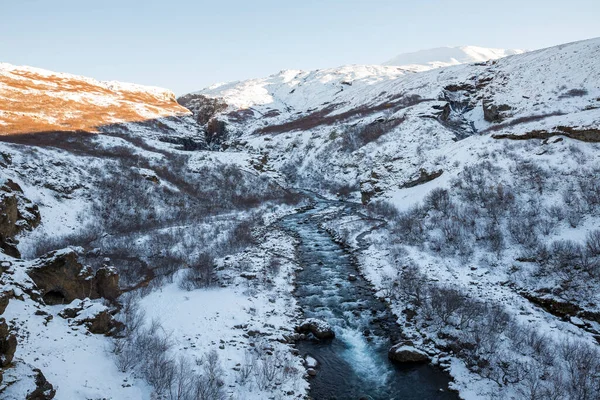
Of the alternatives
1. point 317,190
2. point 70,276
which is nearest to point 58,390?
point 70,276

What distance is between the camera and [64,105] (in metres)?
54.2

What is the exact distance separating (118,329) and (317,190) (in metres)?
34.0

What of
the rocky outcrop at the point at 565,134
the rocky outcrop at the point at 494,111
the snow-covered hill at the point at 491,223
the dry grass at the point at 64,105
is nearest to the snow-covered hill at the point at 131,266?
the dry grass at the point at 64,105

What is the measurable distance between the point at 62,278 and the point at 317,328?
28.3ft

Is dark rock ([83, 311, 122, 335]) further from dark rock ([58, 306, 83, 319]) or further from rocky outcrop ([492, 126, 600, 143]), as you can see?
rocky outcrop ([492, 126, 600, 143])

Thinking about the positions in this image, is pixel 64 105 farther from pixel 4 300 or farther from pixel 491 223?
Answer: pixel 491 223

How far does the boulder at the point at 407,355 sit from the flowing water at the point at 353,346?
0.66 ft

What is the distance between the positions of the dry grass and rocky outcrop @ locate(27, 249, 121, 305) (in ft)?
116

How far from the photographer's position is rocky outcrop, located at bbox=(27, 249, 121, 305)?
33.0 feet

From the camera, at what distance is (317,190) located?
140ft

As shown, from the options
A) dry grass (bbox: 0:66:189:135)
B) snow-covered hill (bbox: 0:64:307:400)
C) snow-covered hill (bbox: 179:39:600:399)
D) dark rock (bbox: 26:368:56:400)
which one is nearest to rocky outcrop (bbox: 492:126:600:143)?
snow-covered hill (bbox: 179:39:600:399)

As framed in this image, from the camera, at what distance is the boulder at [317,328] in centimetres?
1150

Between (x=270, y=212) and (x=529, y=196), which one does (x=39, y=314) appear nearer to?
(x=529, y=196)

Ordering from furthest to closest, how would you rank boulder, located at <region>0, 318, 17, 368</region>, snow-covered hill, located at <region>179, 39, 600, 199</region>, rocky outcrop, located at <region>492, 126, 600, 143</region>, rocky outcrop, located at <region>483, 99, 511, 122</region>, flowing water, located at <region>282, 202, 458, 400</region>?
rocky outcrop, located at <region>483, 99, 511, 122</region> < snow-covered hill, located at <region>179, 39, 600, 199</region> < rocky outcrop, located at <region>492, 126, 600, 143</region> < flowing water, located at <region>282, 202, 458, 400</region> < boulder, located at <region>0, 318, 17, 368</region>
